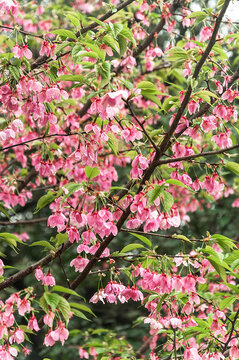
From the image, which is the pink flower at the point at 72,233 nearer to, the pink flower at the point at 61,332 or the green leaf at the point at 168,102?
the pink flower at the point at 61,332

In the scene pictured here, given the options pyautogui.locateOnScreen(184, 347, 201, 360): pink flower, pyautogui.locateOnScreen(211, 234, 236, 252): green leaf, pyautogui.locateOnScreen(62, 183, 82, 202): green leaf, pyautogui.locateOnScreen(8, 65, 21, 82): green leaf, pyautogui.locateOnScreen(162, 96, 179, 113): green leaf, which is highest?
pyautogui.locateOnScreen(8, 65, 21, 82): green leaf

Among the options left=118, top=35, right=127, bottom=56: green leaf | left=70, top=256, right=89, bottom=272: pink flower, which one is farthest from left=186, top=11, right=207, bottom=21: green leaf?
left=70, top=256, right=89, bottom=272: pink flower

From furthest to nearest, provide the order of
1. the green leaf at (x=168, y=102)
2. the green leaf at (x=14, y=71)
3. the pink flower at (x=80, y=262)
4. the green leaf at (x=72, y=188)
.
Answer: the pink flower at (x=80, y=262) → the green leaf at (x=168, y=102) → the green leaf at (x=14, y=71) → the green leaf at (x=72, y=188)

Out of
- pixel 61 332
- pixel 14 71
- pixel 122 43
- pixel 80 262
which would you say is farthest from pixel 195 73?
pixel 61 332

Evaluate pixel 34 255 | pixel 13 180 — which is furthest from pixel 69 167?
pixel 34 255

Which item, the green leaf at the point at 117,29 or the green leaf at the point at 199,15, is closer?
the green leaf at the point at 117,29

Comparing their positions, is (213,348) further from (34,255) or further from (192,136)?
(34,255)

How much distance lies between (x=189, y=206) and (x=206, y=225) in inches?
24.0

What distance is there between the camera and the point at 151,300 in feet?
7.39

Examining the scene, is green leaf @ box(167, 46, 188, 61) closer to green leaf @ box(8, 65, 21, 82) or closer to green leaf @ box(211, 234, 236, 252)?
green leaf @ box(8, 65, 21, 82)

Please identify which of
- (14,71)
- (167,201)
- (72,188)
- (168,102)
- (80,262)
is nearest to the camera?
(72,188)

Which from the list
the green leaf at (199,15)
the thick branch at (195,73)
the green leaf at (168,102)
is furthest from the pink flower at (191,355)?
the green leaf at (199,15)

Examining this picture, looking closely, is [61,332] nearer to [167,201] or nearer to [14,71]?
[167,201]

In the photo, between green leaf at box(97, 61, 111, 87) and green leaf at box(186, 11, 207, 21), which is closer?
green leaf at box(97, 61, 111, 87)
